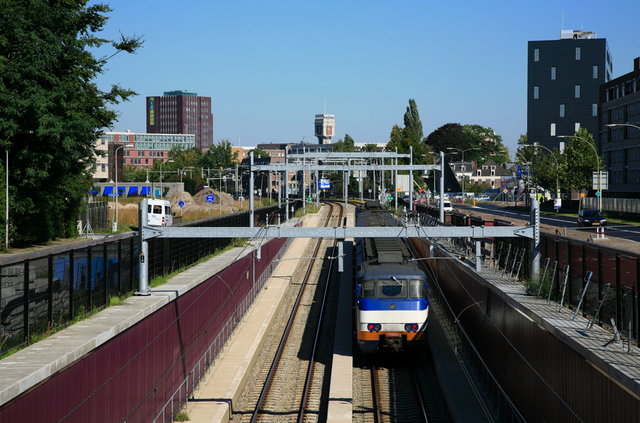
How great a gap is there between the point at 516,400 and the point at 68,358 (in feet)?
33.7

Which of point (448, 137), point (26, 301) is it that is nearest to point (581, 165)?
point (26, 301)

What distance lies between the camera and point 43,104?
1547 inches

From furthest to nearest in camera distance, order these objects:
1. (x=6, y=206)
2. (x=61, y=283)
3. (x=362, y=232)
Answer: (x=6, y=206), (x=362, y=232), (x=61, y=283)

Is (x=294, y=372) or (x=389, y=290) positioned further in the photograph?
(x=294, y=372)

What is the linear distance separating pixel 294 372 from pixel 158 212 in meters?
35.6

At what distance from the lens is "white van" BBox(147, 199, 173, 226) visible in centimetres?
5638

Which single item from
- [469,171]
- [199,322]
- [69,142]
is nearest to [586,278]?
[199,322]

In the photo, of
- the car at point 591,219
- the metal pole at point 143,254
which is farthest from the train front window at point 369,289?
the car at point 591,219

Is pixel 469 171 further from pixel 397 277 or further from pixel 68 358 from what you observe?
pixel 68 358

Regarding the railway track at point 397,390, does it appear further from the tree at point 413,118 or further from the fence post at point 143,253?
the tree at point 413,118

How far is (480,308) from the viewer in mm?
23156

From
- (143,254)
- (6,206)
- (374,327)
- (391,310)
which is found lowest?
(374,327)

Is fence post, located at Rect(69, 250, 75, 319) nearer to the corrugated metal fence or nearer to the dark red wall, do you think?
the corrugated metal fence

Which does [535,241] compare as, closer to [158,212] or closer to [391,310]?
[391,310]
